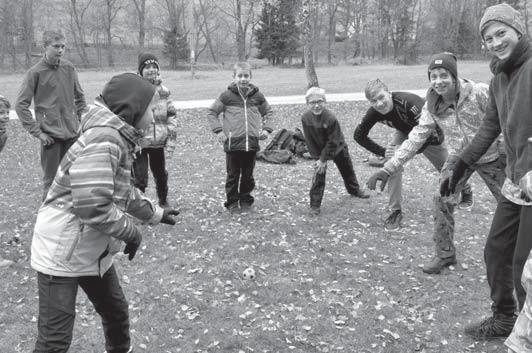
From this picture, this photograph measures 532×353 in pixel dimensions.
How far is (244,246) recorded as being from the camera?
5957 mm

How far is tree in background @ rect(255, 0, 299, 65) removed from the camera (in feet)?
141

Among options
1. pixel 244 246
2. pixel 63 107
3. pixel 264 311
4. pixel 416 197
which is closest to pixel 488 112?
pixel 264 311

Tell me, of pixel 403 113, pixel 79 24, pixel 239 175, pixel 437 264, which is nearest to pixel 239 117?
pixel 239 175

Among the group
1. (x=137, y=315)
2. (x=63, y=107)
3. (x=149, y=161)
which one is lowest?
(x=137, y=315)

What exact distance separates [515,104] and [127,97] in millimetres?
2284

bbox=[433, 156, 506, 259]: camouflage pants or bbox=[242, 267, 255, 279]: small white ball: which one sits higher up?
bbox=[433, 156, 506, 259]: camouflage pants

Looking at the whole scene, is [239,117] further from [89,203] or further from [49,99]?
[89,203]

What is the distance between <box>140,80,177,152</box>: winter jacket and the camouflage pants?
10.6 ft

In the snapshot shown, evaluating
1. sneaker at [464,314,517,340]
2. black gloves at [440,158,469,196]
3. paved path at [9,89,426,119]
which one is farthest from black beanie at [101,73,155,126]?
paved path at [9,89,426,119]

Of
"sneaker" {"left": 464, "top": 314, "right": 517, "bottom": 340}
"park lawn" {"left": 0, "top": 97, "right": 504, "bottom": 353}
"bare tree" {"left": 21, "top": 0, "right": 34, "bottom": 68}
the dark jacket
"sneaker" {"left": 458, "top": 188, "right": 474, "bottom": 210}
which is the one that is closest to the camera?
the dark jacket

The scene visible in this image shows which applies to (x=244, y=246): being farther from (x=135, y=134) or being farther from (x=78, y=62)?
(x=78, y=62)

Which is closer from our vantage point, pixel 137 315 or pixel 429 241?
pixel 137 315

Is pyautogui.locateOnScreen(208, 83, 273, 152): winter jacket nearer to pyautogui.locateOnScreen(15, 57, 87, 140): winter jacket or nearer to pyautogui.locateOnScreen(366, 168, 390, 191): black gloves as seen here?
pyautogui.locateOnScreen(15, 57, 87, 140): winter jacket

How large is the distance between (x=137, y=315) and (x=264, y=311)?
1076mm
